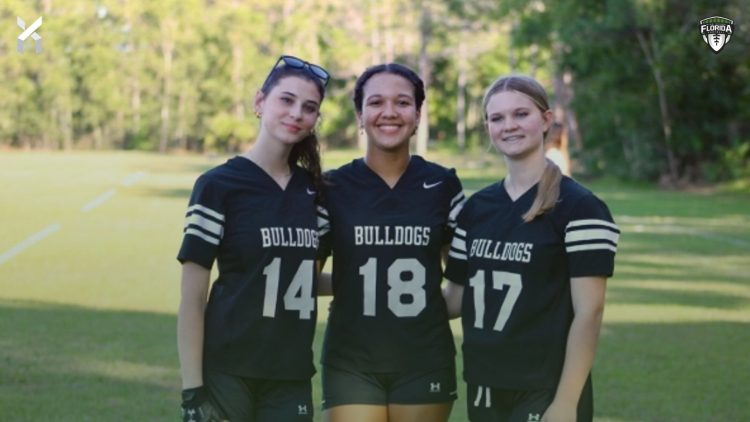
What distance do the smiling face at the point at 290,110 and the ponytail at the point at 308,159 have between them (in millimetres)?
83

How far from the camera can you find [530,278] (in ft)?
15.9

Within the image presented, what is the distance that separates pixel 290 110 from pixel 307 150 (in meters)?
0.20

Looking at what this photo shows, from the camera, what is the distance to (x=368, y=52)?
9538 centimetres

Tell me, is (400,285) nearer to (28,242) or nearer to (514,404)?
(514,404)

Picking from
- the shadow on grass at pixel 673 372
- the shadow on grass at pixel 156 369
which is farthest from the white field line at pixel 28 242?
the shadow on grass at pixel 673 372

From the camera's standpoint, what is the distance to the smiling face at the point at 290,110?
5207 mm

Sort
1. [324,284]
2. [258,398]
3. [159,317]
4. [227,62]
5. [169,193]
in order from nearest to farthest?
[258,398] < [324,284] < [159,317] < [169,193] < [227,62]

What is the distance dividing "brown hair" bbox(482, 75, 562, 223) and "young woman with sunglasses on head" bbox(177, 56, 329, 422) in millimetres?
725

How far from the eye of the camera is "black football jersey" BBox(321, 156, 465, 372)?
17.4 ft

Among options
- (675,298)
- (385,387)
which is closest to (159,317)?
(675,298)

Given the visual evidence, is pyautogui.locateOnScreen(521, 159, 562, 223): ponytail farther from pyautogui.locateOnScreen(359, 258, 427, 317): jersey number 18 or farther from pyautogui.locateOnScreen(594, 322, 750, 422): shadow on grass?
pyautogui.locateOnScreen(594, 322, 750, 422): shadow on grass

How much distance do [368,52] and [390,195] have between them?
90.6 m

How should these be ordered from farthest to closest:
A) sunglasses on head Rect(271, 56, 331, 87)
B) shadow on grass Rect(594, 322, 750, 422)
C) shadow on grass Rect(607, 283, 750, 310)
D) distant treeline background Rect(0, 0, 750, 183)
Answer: distant treeline background Rect(0, 0, 750, 183)
shadow on grass Rect(607, 283, 750, 310)
shadow on grass Rect(594, 322, 750, 422)
sunglasses on head Rect(271, 56, 331, 87)

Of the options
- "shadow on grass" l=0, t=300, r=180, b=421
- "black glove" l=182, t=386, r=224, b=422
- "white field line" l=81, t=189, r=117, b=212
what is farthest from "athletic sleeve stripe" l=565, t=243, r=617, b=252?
"white field line" l=81, t=189, r=117, b=212
